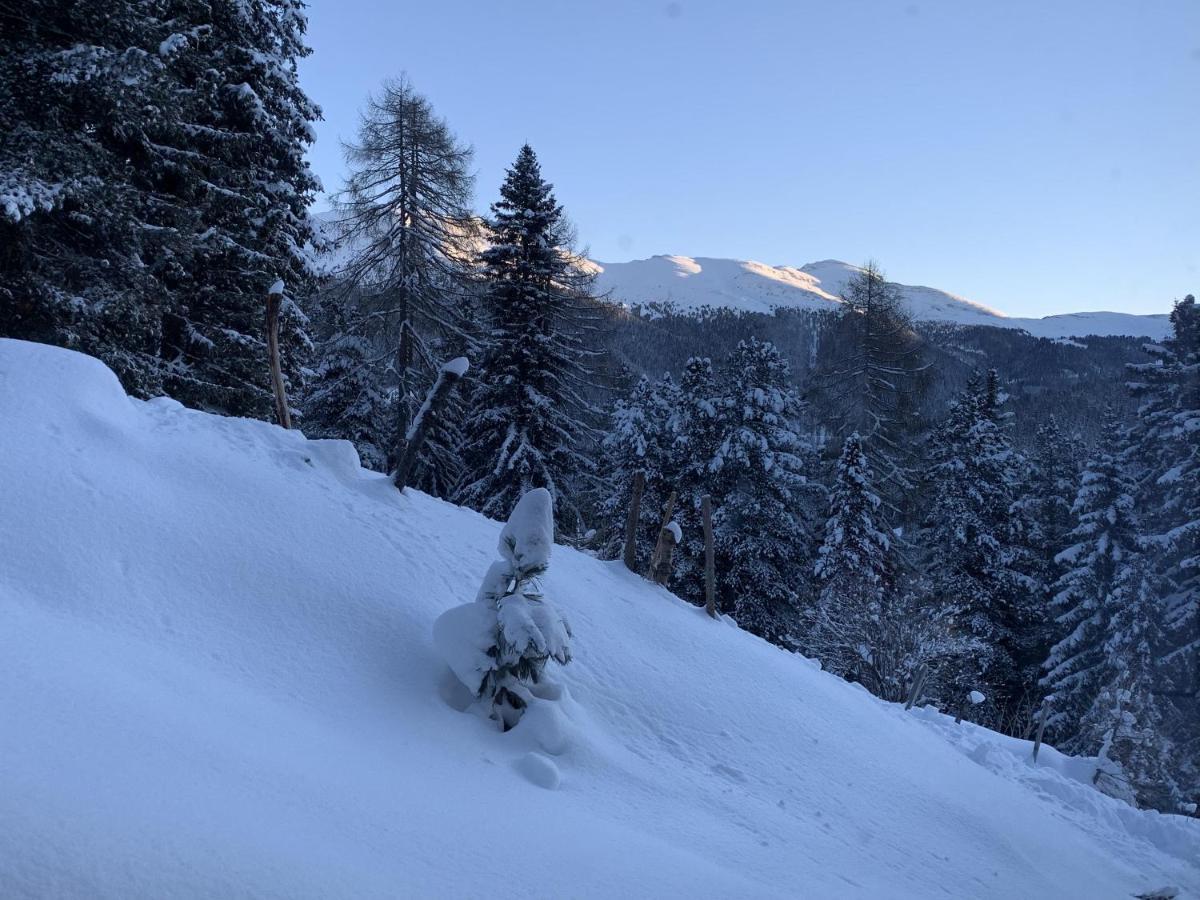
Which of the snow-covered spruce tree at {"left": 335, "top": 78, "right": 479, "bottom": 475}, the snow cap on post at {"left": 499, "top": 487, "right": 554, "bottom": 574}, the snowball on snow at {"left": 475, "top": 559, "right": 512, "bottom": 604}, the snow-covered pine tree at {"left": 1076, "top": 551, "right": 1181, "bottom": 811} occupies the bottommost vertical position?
the snow-covered pine tree at {"left": 1076, "top": 551, "right": 1181, "bottom": 811}

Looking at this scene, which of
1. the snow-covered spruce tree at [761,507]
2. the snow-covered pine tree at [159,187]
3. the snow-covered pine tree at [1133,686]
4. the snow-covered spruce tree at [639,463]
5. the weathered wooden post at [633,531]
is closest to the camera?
the snow-covered pine tree at [159,187]

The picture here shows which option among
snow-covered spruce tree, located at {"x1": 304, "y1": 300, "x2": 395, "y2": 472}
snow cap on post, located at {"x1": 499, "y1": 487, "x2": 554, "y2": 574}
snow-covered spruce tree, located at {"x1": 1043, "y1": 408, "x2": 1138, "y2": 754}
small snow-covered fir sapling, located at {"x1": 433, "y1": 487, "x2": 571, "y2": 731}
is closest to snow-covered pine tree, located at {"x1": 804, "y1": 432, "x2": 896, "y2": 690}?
snow-covered spruce tree, located at {"x1": 1043, "y1": 408, "x2": 1138, "y2": 754}

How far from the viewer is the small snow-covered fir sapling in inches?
181

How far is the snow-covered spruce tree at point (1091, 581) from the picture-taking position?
66.6 feet

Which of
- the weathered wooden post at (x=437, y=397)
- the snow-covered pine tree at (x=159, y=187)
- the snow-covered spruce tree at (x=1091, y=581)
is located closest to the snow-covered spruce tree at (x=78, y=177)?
the snow-covered pine tree at (x=159, y=187)

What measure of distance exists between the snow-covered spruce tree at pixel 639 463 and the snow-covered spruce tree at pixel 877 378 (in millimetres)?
6980

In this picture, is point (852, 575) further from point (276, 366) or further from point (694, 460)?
point (276, 366)

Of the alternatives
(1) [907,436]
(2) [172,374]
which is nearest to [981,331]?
(1) [907,436]

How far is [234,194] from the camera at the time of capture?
36.5 ft

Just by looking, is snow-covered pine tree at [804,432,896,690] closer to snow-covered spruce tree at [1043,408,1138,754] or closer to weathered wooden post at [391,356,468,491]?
snow-covered spruce tree at [1043,408,1138,754]

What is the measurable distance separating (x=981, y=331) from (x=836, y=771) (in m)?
163

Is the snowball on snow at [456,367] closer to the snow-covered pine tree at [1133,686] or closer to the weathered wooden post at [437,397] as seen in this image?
the weathered wooden post at [437,397]

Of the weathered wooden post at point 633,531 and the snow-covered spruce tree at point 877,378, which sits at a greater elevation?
the snow-covered spruce tree at point 877,378

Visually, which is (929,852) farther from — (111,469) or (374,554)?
(111,469)
